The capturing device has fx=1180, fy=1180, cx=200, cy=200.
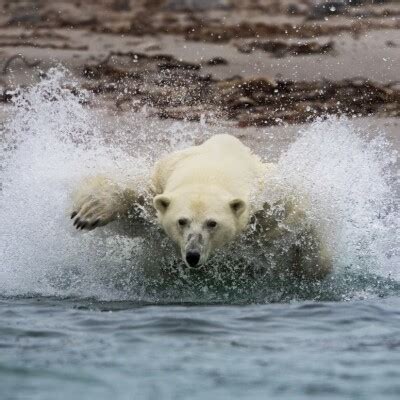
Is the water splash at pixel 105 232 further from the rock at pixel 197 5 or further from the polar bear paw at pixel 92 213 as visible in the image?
the rock at pixel 197 5

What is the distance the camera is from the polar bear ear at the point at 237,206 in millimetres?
7688

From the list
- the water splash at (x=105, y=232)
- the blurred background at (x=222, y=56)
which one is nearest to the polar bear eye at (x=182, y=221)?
the water splash at (x=105, y=232)

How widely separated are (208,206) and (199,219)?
0.12 m

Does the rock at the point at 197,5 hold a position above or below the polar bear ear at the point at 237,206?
above

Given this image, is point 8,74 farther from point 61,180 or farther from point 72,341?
point 72,341

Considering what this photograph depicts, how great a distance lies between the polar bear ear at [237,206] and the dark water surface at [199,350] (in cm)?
63

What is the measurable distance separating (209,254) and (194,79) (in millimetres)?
10844

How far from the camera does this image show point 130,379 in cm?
571

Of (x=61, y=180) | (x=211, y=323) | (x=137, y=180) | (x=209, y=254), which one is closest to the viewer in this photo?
(x=211, y=323)

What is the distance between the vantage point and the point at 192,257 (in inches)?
290

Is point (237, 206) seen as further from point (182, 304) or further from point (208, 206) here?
point (182, 304)

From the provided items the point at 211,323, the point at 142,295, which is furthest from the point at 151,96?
the point at 211,323

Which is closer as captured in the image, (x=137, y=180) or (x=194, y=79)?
(x=137, y=180)

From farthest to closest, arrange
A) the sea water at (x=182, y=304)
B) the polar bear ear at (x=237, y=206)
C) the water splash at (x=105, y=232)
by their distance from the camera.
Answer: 1. the water splash at (x=105, y=232)
2. the polar bear ear at (x=237, y=206)
3. the sea water at (x=182, y=304)
